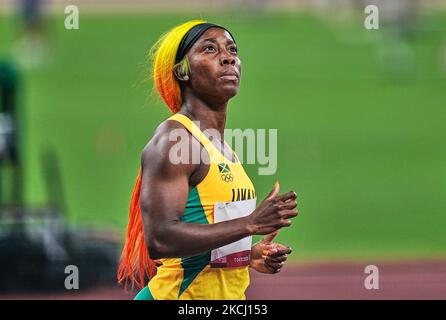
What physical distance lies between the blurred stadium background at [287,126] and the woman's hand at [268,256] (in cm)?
478

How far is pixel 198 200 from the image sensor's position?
3170 millimetres

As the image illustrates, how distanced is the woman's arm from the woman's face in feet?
1.00

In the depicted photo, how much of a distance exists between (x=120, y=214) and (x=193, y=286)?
10.5m

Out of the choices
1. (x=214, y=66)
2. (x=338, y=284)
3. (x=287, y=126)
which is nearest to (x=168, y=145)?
(x=214, y=66)

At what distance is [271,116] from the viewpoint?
19781 millimetres

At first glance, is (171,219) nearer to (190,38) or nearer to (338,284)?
(190,38)

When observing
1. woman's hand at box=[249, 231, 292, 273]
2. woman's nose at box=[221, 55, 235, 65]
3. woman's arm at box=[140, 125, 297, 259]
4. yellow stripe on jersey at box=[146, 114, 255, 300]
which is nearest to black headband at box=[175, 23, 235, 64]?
woman's nose at box=[221, 55, 235, 65]

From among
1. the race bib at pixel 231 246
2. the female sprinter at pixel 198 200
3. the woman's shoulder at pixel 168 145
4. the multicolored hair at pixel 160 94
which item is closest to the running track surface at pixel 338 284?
the multicolored hair at pixel 160 94

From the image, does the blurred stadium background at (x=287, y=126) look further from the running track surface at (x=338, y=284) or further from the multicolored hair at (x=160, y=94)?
the multicolored hair at (x=160, y=94)

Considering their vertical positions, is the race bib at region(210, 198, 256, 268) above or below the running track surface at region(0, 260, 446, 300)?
above

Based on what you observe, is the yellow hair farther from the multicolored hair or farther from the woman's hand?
the woman's hand

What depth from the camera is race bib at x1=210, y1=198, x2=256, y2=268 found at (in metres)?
3.20
